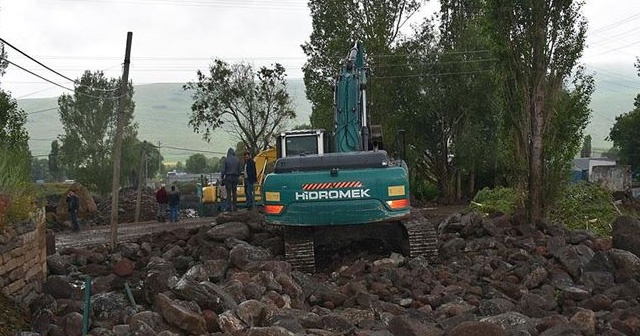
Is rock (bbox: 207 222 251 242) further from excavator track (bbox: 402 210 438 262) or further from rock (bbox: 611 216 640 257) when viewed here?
rock (bbox: 611 216 640 257)

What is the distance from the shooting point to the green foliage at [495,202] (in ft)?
70.9

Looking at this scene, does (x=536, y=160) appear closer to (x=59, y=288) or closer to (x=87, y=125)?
(x=59, y=288)

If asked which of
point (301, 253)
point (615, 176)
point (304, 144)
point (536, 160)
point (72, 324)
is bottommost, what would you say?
point (72, 324)

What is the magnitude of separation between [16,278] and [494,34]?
11706mm

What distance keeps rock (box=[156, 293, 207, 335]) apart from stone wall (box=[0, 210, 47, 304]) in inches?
107

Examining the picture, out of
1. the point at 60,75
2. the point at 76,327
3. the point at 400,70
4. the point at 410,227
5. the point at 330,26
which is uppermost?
the point at 330,26

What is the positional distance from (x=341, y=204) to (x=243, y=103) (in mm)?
37416

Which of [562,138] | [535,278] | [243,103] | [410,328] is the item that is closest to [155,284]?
[410,328]

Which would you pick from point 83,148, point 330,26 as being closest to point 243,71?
point 330,26

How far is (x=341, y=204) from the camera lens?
12.0 m

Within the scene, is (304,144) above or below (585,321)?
above

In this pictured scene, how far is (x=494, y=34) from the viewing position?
17.0 meters

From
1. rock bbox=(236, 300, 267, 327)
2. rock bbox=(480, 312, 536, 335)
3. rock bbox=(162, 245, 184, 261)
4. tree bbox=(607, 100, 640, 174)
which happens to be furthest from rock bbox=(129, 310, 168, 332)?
tree bbox=(607, 100, 640, 174)

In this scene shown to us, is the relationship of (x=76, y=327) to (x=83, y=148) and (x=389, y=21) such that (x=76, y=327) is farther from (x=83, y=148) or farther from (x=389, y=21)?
(x=83, y=148)
